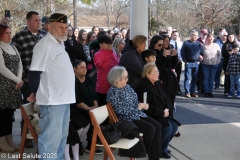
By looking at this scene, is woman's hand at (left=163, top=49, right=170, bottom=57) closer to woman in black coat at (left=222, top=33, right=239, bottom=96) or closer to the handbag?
the handbag

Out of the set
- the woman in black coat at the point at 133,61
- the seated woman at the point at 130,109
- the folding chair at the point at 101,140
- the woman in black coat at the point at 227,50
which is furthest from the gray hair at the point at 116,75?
the woman in black coat at the point at 227,50

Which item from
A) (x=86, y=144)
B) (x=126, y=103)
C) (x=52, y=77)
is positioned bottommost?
(x=86, y=144)

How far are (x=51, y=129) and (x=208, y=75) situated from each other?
21.9 feet

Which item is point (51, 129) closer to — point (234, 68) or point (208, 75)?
point (208, 75)

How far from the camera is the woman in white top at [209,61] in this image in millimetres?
9289

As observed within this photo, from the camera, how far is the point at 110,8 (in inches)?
1348

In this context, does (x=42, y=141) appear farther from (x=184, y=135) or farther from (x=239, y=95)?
(x=239, y=95)

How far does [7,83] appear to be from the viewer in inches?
181

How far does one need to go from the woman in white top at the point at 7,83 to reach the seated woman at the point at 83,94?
0.75m

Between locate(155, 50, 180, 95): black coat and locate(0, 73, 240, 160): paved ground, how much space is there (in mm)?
854

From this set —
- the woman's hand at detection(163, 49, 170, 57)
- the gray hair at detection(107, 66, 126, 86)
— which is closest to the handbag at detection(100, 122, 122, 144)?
the gray hair at detection(107, 66, 126, 86)

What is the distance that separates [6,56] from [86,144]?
1754 mm

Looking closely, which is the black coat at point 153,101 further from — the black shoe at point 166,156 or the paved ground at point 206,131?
the paved ground at point 206,131

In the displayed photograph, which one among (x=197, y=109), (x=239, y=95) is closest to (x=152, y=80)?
(x=197, y=109)
